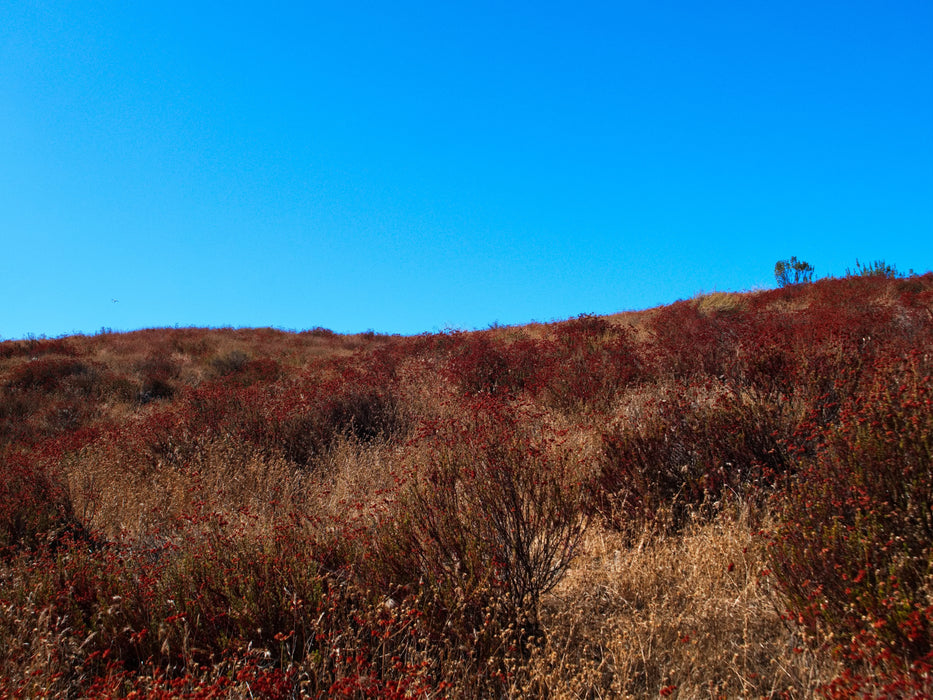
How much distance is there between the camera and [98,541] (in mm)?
4898

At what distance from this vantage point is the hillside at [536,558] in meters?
2.46

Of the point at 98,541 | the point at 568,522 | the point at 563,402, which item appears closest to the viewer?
the point at 568,522

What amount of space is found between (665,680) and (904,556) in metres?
1.23

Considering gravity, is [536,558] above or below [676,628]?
above

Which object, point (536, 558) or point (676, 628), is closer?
point (676, 628)

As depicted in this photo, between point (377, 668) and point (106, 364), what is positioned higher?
point (106, 364)

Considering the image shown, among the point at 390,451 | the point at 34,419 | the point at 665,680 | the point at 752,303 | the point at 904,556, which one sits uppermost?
the point at 752,303

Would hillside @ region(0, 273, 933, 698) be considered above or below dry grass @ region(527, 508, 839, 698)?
above

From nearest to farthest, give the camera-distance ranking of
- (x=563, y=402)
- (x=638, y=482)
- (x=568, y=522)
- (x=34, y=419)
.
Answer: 1. (x=568, y=522)
2. (x=638, y=482)
3. (x=563, y=402)
4. (x=34, y=419)

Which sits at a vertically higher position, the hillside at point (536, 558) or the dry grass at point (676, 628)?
the hillside at point (536, 558)

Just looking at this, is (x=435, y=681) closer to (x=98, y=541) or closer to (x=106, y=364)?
(x=98, y=541)

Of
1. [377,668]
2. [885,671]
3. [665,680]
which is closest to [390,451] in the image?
[377,668]

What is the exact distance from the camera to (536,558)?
3.29 m

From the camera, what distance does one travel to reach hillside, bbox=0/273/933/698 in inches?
96.8
